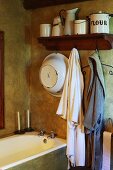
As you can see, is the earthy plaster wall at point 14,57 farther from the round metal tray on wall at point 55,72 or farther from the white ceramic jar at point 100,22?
the white ceramic jar at point 100,22

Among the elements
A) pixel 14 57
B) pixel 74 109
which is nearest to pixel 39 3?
pixel 14 57

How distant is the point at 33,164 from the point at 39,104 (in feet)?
3.12

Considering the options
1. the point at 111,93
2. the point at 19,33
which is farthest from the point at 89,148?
the point at 19,33

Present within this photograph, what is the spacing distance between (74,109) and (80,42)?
72 centimetres

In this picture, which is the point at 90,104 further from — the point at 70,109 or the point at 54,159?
the point at 54,159

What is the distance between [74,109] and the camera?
2.84 metres

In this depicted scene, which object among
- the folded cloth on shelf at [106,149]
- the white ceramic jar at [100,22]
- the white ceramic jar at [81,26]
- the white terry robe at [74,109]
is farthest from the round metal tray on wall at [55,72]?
the folded cloth on shelf at [106,149]

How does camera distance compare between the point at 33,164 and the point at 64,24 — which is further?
the point at 64,24

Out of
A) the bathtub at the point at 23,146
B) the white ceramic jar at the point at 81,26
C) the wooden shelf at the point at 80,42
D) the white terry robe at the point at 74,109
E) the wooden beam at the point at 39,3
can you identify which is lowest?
the bathtub at the point at 23,146

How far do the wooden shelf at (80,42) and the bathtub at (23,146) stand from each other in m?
1.08

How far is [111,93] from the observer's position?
2.82m

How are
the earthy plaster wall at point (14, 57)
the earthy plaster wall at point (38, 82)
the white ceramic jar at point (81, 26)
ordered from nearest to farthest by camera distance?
the white ceramic jar at point (81, 26) → the earthy plaster wall at point (38, 82) → the earthy plaster wall at point (14, 57)

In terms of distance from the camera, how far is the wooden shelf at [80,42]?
8.89 ft

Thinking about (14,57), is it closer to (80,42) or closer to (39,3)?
(39,3)
